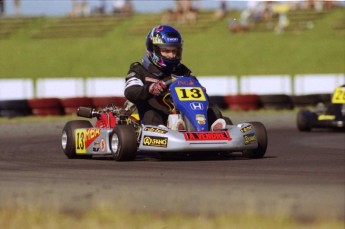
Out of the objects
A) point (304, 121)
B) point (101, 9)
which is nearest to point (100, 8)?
point (101, 9)

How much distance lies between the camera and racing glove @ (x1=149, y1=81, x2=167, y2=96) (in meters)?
10.1

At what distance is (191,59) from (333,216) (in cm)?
2856

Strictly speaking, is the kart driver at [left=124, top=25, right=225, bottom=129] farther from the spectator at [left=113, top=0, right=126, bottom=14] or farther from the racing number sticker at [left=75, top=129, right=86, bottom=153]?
the spectator at [left=113, top=0, right=126, bottom=14]

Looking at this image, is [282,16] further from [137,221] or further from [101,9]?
[137,221]

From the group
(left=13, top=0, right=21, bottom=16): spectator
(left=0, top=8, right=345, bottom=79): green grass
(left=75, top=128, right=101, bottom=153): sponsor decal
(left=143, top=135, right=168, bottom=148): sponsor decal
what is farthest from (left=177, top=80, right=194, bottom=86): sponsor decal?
(left=13, top=0, right=21, bottom=16): spectator

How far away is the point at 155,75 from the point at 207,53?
77.9 feet

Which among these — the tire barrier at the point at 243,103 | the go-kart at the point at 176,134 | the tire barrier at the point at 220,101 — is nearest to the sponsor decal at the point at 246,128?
the go-kart at the point at 176,134

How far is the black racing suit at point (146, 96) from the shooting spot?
1015 cm

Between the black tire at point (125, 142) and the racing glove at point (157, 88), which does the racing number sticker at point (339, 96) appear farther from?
the black tire at point (125, 142)

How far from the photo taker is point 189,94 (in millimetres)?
10086

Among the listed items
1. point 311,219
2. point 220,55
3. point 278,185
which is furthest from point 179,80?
point 220,55

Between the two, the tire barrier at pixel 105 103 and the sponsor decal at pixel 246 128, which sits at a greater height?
the sponsor decal at pixel 246 128

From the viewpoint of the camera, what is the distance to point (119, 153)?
9.76m

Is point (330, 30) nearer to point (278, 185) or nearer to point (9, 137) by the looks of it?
point (9, 137)
